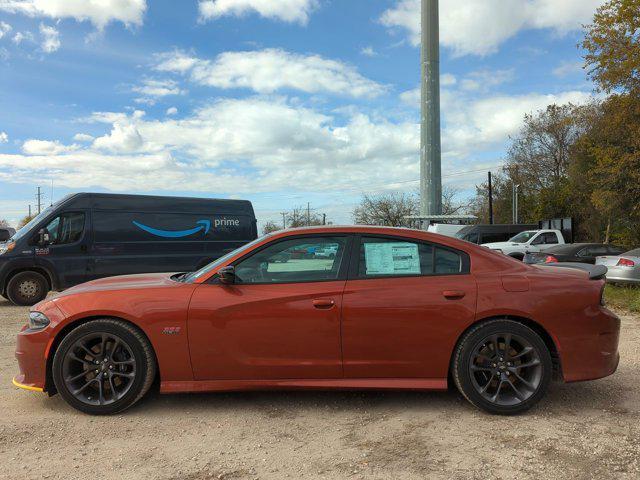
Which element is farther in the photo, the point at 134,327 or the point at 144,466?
the point at 134,327

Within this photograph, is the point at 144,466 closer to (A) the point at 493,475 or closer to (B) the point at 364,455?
(B) the point at 364,455

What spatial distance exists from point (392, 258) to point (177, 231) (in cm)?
866

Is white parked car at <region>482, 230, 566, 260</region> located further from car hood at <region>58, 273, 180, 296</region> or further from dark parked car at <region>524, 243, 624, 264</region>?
car hood at <region>58, 273, 180, 296</region>

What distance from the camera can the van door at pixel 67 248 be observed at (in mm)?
10367

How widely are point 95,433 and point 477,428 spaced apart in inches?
107

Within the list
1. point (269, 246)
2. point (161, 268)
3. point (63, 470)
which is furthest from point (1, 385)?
point (161, 268)

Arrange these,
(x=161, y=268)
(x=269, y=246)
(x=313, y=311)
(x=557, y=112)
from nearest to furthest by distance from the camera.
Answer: (x=313, y=311) < (x=269, y=246) < (x=161, y=268) < (x=557, y=112)

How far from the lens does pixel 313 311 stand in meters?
3.84

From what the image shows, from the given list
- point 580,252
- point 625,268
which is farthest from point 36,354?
point 580,252

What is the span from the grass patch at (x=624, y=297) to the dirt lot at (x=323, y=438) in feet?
17.3

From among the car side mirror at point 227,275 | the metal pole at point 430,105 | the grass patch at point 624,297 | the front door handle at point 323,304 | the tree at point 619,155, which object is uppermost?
the metal pole at point 430,105

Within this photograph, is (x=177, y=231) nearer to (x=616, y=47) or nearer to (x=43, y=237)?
(x=43, y=237)

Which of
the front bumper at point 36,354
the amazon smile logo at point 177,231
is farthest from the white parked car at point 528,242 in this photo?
the front bumper at point 36,354

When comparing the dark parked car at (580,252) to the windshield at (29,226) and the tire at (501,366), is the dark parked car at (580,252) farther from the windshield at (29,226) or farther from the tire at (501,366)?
the windshield at (29,226)
